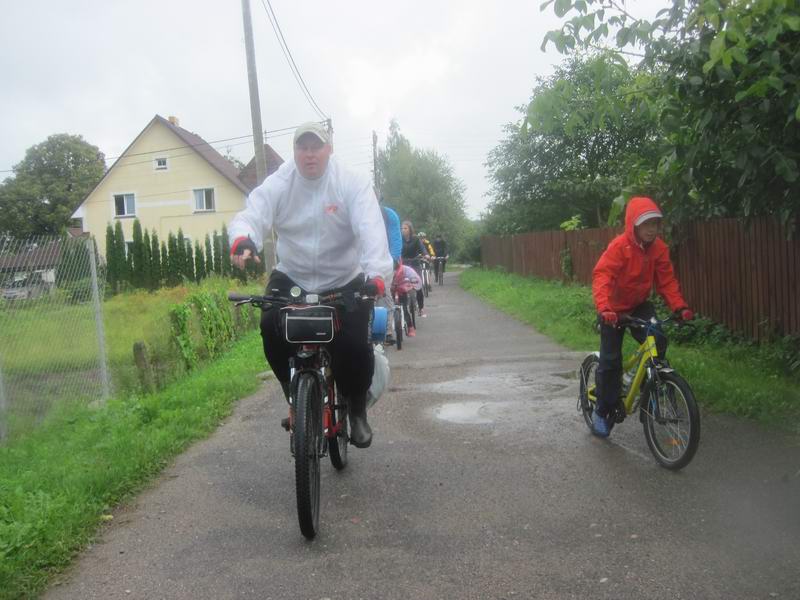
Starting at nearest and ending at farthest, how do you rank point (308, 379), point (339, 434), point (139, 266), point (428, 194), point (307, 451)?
1. point (307, 451)
2. point (308, 379)
3. point (339, 434)
4. point (139, 266)
5. point (428, 194)

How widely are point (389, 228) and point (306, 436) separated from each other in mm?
3306

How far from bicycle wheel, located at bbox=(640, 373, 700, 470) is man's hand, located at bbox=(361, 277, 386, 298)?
196 centimetres

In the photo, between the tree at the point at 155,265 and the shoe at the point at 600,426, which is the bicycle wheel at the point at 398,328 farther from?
the tree at the point at 155,265

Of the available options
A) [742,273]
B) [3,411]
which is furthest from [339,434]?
[742,273]

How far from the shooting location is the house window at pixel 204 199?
44219 mm

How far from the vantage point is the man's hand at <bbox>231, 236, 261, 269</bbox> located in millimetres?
3961

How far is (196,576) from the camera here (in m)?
3.59

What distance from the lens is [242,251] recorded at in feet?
13.0

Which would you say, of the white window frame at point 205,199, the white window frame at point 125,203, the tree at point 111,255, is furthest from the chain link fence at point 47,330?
the white window frame at point 125,203

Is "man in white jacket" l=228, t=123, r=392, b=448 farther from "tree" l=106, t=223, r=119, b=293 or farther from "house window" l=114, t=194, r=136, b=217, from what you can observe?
"house window" l=114, t=194, r=136, b=217

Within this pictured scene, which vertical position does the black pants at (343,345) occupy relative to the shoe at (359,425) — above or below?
above

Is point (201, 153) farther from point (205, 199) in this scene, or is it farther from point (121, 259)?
point (121, 259)

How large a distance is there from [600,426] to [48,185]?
2789 inches

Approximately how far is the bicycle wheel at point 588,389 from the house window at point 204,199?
133 ft
